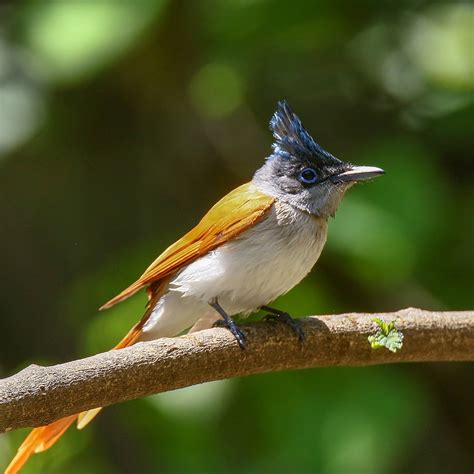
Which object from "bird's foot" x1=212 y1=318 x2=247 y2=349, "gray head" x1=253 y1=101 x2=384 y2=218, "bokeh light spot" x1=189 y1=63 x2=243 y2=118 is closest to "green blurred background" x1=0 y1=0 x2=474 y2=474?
"bokeh light spot" x1=189 y1=63 x2=243 y2=118

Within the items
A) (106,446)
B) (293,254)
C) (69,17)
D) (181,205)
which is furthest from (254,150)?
(106,446)

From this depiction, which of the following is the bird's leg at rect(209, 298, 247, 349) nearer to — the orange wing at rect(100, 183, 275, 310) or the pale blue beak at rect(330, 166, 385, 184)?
the orange wing at rect(100, 183, 275, 310)

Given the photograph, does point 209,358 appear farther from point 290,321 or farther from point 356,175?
point 356,175

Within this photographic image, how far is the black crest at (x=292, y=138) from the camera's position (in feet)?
11.6

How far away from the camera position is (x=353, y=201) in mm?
3938

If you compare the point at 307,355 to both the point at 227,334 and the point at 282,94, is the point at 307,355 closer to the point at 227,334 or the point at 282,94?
the point at 227,334

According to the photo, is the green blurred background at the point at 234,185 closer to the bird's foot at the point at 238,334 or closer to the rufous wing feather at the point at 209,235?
the rufous wing feather at the point at 209,235

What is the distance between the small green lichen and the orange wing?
678 mm

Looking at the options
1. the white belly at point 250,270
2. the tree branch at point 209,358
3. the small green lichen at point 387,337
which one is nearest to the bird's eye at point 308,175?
the white belly at point 250,270

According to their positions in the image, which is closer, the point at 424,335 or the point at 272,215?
the point at 424,335

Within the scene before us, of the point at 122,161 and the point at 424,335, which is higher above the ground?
the point at 122,161

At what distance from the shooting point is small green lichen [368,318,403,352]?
9.21 ft

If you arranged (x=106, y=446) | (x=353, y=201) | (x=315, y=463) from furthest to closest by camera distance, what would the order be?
1. (x=106, y=446)
2. (x=353, y=201)
3. (x=315, y=463)

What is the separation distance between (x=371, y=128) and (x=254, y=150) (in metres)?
0.90
